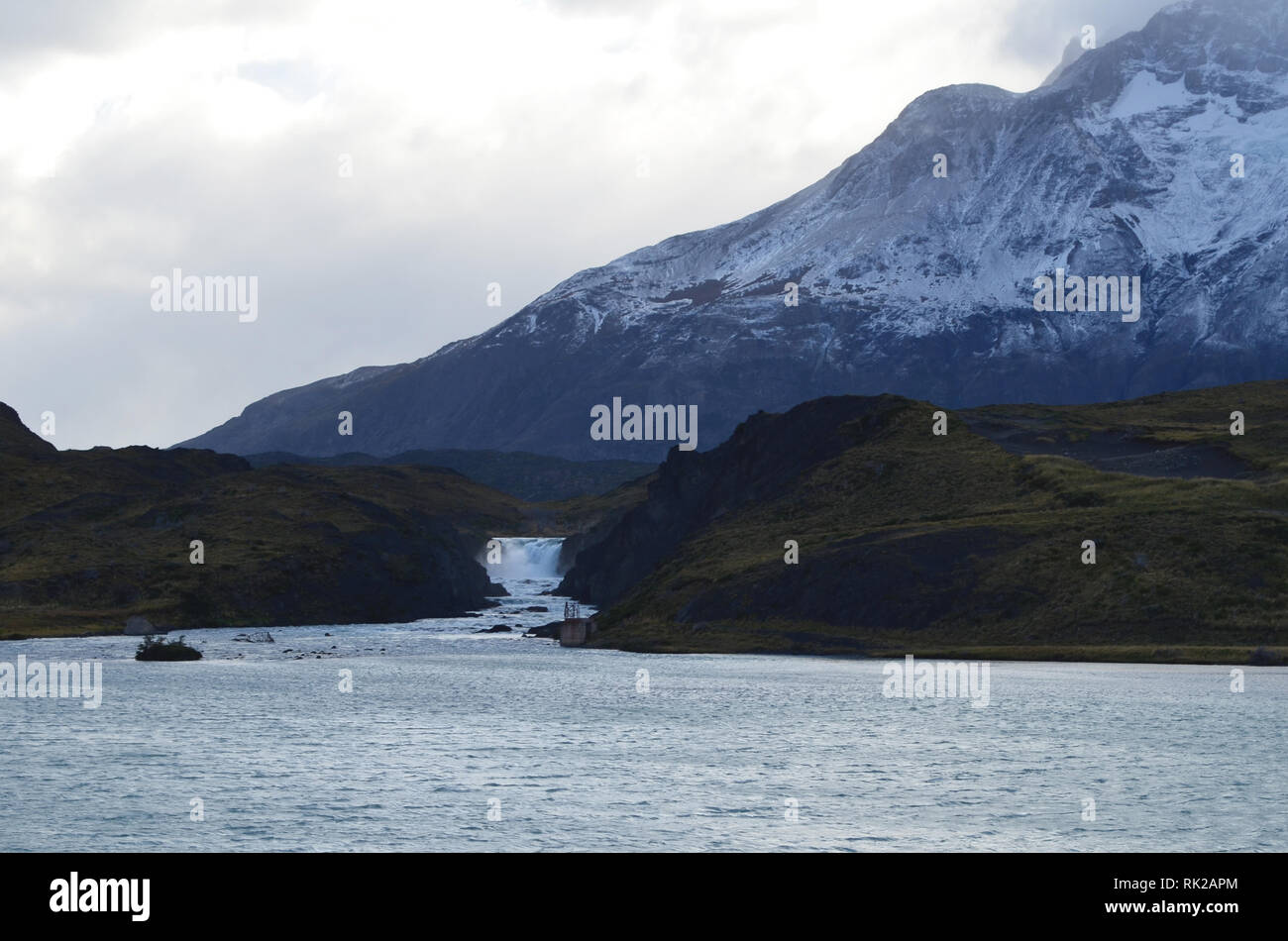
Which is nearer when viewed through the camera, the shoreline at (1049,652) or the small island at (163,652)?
the shoreline at (1049,652)

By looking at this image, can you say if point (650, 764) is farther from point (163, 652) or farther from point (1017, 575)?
point (1017, 575)

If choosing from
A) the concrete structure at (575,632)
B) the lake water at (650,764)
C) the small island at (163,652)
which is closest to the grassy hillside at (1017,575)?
the concrete structure at (575,632)

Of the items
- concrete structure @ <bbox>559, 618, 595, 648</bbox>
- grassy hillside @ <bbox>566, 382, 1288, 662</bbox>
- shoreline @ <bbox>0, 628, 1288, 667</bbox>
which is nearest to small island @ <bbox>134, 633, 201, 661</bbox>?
concrete structure @ <bbox>559, 618, 595, 648</bbox>

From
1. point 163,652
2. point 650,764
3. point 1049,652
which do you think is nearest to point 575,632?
point 163,652

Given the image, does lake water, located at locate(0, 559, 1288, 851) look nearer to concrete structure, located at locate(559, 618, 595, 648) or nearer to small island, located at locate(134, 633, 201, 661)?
small island, located at locate(134, 633, 201, 661)

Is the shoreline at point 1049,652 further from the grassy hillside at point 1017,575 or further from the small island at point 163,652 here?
the small island at point 163,652

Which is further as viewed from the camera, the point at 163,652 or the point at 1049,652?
the point at 163,652
